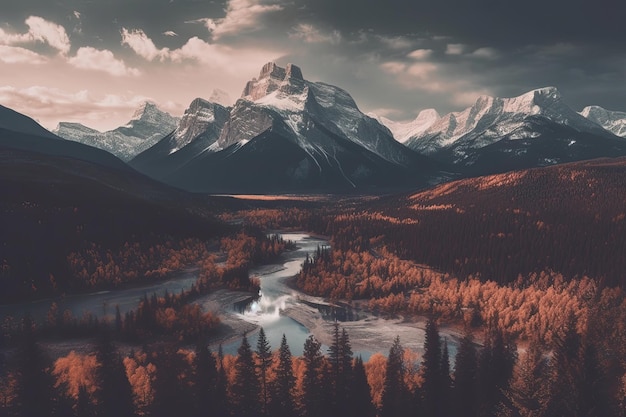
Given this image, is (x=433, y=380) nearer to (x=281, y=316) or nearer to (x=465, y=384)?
(x=465, y=384)

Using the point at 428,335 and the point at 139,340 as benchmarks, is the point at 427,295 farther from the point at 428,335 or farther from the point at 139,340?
the point at 139,340

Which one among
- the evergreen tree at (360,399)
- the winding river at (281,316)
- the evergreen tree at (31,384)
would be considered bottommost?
the winding river at (281,316)

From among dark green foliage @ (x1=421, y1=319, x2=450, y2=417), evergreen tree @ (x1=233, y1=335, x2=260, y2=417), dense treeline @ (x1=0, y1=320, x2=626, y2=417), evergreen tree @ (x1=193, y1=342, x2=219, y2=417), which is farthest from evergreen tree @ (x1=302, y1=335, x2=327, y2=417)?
dark green foliage @ (x1=421, y1=319, x2=450, y2=417)

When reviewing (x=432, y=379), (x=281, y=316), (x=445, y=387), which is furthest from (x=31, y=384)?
(x=281, y=316)

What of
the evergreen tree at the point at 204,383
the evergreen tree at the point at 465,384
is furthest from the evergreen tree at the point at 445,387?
the evergreen tree at the point at 204,383

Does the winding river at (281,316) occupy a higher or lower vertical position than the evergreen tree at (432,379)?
lower

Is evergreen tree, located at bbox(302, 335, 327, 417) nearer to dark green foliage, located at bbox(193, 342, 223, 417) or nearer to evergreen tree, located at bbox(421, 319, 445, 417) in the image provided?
dark green foliage, located at bbox(193, 342, 223, 417)

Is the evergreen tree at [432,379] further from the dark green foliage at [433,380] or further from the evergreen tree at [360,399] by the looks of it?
the evergreen tree at [360,399]
